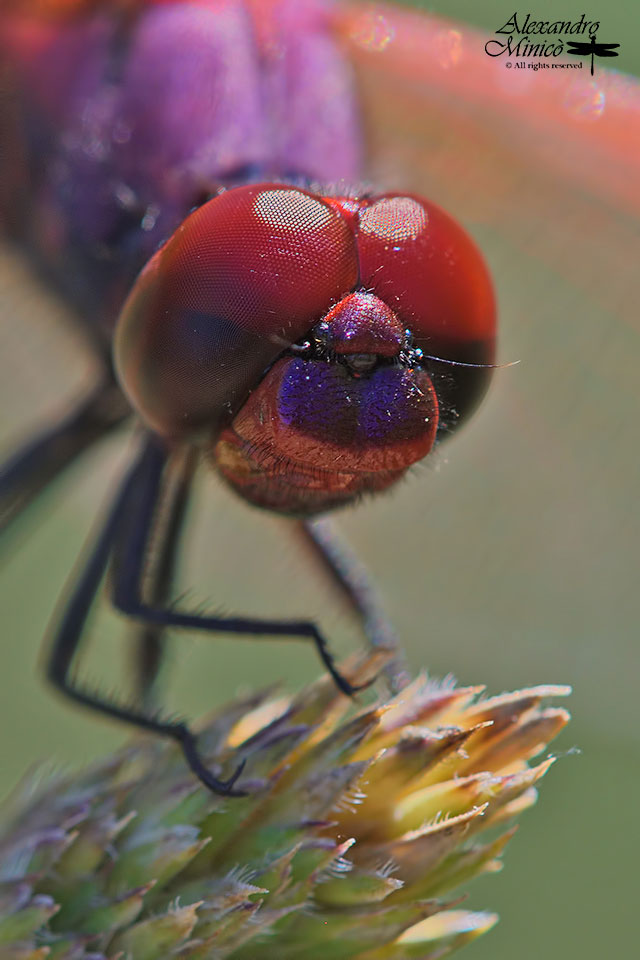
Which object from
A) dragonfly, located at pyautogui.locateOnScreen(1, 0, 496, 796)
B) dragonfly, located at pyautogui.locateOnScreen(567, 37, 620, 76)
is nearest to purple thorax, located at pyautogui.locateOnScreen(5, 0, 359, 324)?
dragonfly, located at pyautogui.locateOnScreen(1, 0, 496, 796)

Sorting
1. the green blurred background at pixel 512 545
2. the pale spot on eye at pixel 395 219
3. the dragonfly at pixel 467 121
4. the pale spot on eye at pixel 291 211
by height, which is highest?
the dragonfly at pixel 467 121

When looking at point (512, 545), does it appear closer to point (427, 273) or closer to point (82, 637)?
point (82, 637)

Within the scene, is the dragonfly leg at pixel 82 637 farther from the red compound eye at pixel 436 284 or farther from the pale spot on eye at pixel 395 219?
the pale spot on eye at pixel 395 219

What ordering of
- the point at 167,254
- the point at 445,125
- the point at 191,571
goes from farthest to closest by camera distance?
the point at 191,571 → the point at 445,125 → the point at 167,254

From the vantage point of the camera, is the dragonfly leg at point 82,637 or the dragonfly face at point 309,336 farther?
the dragonfly leg at point 82,637

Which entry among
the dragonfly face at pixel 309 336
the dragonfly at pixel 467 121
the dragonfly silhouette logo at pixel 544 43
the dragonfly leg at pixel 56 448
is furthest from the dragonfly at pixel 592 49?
the dragonfly leg at pixel 56 448

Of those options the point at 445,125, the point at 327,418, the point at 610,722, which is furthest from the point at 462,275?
the point at 610,722

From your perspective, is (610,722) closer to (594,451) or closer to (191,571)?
(594,451)

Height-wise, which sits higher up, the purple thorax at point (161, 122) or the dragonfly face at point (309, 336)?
the purple thorax at point (161, 122)
